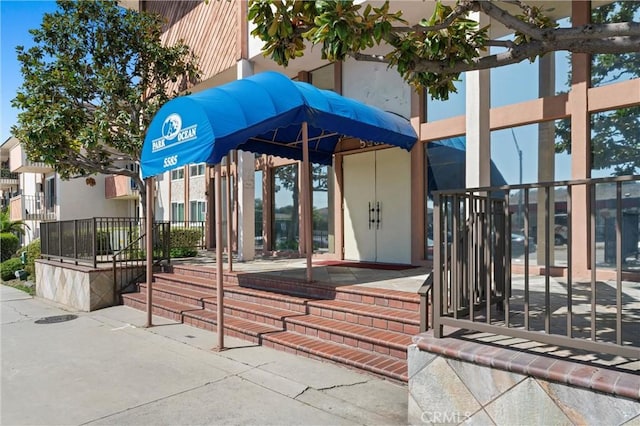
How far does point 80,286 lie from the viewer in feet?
28.1

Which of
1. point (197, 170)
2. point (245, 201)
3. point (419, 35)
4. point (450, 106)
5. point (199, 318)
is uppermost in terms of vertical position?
point (450, 106)

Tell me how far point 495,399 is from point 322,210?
8346mm

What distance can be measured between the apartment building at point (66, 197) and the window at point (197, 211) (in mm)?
6336

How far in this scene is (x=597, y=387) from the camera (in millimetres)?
2523

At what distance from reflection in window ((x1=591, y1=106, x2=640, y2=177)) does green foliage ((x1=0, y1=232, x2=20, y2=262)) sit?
2146cm

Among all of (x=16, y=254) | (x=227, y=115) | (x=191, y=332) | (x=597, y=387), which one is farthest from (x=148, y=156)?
(x=16, y=254)

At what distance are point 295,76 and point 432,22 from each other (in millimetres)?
8342

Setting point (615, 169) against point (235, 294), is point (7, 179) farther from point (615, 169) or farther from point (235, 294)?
point (615, 169)

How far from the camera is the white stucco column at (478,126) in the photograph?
6.77m

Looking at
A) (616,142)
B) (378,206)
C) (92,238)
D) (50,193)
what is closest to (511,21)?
(616,142)

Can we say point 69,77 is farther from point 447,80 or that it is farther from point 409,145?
point 447,80

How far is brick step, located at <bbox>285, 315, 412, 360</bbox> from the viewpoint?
4.42m

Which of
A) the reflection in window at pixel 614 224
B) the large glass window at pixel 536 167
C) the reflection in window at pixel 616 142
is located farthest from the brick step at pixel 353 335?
the reflection in window at pixel 616 142

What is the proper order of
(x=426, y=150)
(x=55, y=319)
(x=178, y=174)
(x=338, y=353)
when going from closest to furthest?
(x=338, y=353)
(x=55, y=319)
(x=426, y=150)
(x=178, y=174)
